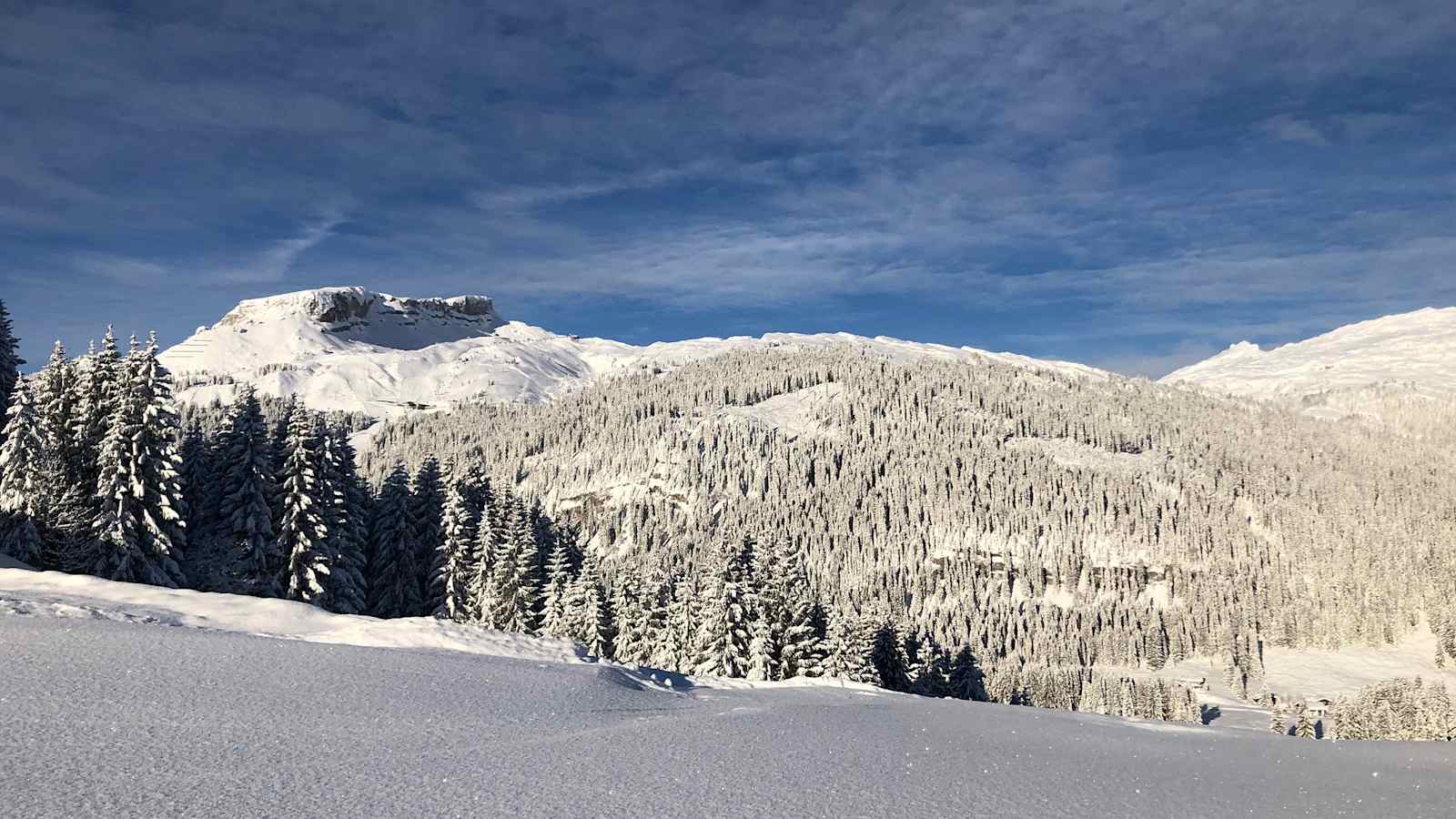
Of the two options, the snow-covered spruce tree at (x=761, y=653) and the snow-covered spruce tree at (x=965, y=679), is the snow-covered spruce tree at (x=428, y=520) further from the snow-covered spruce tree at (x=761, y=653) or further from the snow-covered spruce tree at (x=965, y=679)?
the snow-covered spruce tree at (x=965, y=679)

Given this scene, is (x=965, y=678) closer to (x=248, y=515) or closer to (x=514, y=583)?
(x=514, y=583)

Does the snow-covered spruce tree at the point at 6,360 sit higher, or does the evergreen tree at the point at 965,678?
the snow-covered spruce tree at the point at 6,360

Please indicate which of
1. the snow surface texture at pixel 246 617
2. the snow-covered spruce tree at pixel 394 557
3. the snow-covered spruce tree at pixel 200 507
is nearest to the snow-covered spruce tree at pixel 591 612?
the snow-covered spruce tree at pixel 394 557

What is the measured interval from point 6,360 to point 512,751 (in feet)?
174

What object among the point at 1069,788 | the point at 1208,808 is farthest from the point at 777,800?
the point at 1208,808

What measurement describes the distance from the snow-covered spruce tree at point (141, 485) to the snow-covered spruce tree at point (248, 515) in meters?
2.90

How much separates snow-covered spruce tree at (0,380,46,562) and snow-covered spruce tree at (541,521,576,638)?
84.5 feet

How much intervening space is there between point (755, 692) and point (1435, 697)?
15870 cm

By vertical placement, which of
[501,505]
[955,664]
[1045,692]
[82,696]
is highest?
[501,505]

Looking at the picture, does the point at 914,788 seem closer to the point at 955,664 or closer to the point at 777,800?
the point at 777,800

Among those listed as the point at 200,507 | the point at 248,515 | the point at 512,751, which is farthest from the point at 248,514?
the point at 512,751

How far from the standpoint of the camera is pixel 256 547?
39.3 meters

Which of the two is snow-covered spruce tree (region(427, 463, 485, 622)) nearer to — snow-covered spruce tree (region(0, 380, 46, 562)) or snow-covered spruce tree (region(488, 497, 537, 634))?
snow-covered spruce tree (region(488, 497, 537, 634))

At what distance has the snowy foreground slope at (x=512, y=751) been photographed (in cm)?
612
